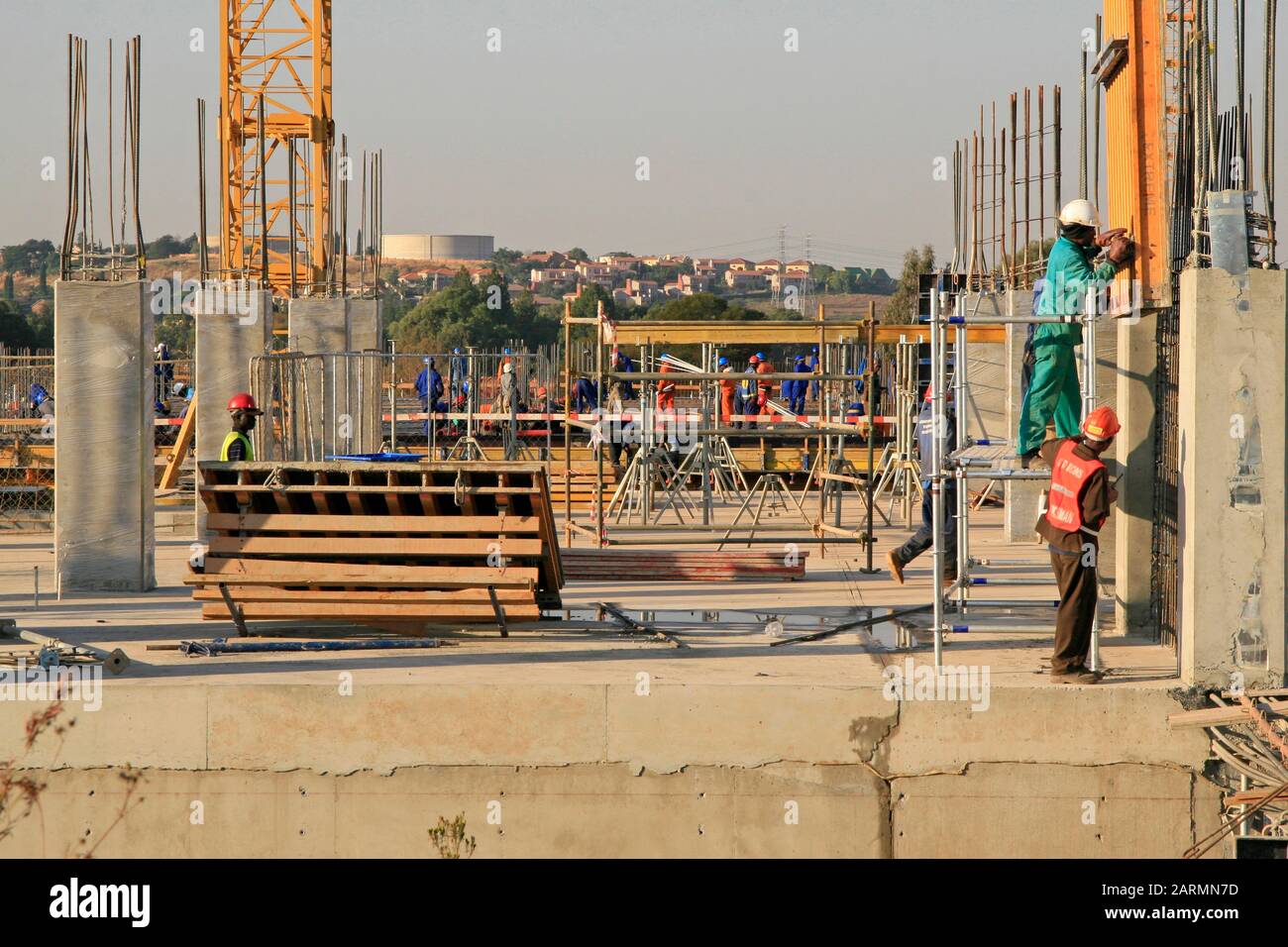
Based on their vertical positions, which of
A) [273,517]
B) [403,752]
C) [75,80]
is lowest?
[403,752]

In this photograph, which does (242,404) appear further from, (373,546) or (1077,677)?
(1077,677)

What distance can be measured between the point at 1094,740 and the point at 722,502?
14130mm

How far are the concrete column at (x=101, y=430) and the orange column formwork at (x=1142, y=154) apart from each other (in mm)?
7686

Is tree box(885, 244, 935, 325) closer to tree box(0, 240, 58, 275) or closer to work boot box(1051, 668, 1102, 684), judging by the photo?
work boot box(1051, 668, 1102, 684)

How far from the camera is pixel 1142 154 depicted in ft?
36.2

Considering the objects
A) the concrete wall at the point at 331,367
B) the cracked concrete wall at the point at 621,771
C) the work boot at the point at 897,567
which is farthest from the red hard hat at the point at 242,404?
the concrete wall at the point at 331,367

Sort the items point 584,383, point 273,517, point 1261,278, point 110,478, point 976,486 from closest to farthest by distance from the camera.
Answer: point 1261,278, point 273,517, point 110,478, point 976,486, point 584,383

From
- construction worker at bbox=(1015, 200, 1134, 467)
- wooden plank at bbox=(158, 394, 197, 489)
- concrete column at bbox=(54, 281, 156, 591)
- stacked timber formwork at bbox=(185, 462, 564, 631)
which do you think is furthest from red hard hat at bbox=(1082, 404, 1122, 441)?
wooden plank at bbox=(158, 394, 197, 489)

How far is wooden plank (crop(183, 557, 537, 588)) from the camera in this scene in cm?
1070

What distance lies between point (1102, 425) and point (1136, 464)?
186cm

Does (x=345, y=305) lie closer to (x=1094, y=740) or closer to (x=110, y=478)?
(x=110, y=478)

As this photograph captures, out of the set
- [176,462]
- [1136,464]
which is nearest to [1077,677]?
[1136,464]

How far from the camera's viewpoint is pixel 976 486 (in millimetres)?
22438
